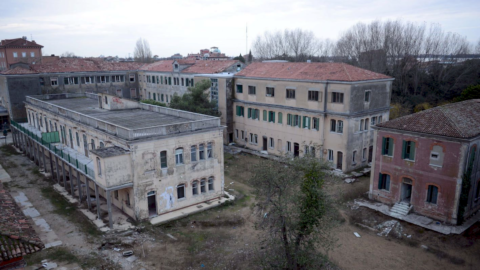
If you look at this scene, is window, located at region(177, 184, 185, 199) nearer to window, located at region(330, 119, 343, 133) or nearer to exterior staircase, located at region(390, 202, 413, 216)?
exterior staircase, located at region(390, 202, 413, 216)

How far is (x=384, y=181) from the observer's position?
26.7m

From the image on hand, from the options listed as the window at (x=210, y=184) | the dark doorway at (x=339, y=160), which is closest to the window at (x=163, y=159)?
the window at (x=210, y=184)

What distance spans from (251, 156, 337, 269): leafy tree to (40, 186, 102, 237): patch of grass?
1266 cm

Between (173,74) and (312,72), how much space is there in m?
27.2

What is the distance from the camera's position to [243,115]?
4338 cm

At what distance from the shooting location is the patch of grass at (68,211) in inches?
898

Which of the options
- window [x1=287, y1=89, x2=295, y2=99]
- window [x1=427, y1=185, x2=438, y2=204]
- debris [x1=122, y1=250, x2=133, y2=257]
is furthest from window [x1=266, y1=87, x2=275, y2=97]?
debris [x1=122, y1=250, x2=133, y2=257]

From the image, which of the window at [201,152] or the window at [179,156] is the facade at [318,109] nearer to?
the window at [201,152]

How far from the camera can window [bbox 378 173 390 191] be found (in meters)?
26.4

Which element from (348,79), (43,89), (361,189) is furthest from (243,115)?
(43,89)

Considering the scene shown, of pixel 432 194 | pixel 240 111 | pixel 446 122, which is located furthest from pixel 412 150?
pixel 240 111

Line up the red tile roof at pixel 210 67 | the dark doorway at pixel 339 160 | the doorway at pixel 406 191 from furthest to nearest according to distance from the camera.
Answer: the red tile roof at pixel 210 67
the dark doorway at pixel 339 160
the doorway at pixel 406 191

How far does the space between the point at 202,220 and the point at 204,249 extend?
12.7 ft

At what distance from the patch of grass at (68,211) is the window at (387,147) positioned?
21.5 meters
